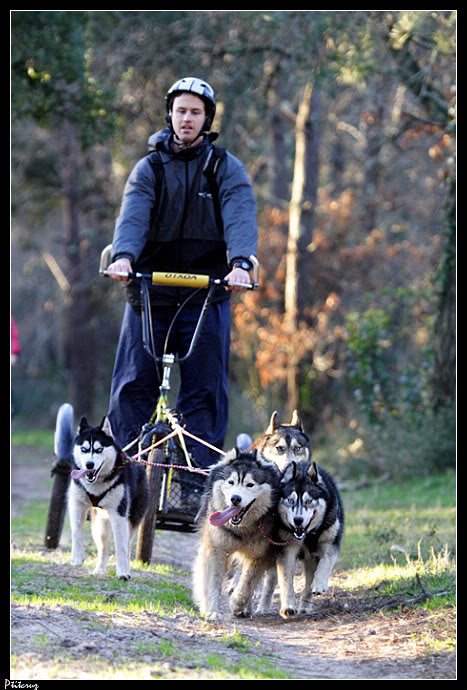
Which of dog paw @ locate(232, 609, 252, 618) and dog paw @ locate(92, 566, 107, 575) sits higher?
dog paw @ locate(92, 566, 107, 575)

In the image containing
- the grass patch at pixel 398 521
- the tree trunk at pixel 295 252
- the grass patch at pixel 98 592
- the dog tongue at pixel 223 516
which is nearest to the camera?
the grass patch at pixel 98 592

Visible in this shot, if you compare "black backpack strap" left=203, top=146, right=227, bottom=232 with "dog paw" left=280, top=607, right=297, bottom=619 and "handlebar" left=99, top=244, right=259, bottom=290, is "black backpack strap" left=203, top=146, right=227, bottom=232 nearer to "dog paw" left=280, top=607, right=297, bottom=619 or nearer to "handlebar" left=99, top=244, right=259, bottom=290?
"handlebar" left=99, top=244, right=259, bottom=290

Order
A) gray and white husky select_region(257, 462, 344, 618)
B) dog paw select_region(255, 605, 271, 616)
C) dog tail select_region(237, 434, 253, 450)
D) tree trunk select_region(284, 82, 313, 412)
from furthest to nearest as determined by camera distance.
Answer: tree trunk select_region(284, 82, 313, 412), dog tail select_region(237, 434, 253, 450), dog paw select_region(255, 605, 271, 616), gray and white husky select_region(257, 462, 344, 618)

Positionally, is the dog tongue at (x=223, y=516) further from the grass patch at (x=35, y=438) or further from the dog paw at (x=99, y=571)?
the grass patch at (x=35, y=438)

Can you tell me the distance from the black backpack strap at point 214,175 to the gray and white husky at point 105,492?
1.69 meters

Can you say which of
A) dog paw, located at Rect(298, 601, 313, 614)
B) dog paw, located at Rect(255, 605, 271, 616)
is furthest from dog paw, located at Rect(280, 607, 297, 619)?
dog paw, located at Rect(255, 605, 271, 616)

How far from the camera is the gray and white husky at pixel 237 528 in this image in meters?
5.84

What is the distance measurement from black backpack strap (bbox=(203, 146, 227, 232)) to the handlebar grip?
2.11 feet

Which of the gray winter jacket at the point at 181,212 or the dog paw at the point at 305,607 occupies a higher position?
the gray winter jacket at the point at 181,212

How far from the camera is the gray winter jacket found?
7113 millimetres

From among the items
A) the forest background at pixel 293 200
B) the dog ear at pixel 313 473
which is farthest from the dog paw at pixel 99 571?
the forest background at pixel 293 200

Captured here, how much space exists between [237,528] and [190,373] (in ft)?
5.57

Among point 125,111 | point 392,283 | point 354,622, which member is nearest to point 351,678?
point 354,622
